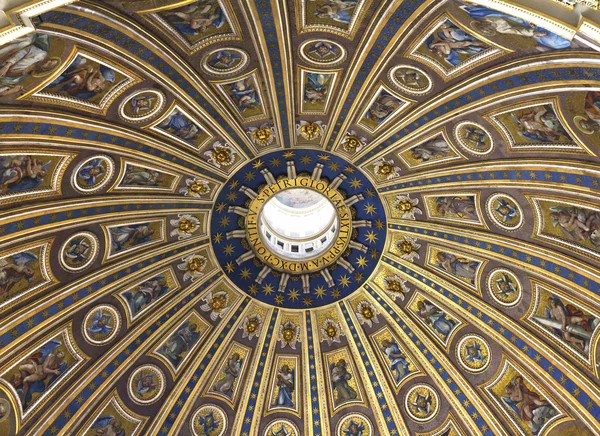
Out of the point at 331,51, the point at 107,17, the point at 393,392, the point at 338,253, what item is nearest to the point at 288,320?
the point at 338,253

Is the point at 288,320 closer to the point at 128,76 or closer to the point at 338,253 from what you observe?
the point at 338,253

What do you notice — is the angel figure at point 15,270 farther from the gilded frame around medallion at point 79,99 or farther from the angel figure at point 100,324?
the gilded frame around medallion at point 79,99

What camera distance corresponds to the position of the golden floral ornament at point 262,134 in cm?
2206

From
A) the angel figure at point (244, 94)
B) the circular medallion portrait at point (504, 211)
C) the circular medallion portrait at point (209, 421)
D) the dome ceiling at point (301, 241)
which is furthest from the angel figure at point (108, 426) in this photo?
the circular medallion portrait at point (504, 211)

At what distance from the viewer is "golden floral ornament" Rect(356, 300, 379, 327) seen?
24859mm

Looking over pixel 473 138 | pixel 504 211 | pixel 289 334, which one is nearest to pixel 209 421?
pixel 289 334

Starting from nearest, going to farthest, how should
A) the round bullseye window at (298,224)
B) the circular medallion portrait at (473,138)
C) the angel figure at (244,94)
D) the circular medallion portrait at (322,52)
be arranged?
the circular medallion portrait at (322,52) → the circular medallion portrait at (473,138) → the angel figure at (244,94) → the round bullseye window at (298,224)

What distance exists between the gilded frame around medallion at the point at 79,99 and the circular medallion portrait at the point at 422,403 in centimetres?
1496

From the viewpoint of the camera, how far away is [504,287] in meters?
21.9

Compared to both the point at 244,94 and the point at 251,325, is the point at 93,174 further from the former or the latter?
the point at 251,325

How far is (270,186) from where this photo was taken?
24.0 meters

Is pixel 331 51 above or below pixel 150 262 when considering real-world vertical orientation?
above

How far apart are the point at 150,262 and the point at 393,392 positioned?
10.4 meters

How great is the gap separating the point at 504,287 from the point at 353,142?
7268 millimetres
